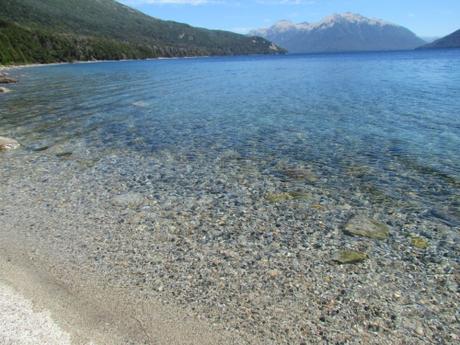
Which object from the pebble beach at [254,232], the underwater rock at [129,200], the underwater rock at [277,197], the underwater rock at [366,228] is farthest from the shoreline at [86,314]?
the underwater rock at [277,197]

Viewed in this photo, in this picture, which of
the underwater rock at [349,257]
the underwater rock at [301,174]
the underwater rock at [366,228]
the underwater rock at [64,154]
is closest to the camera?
the underwater rock at [349,257]

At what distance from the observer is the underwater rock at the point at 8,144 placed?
68.9ft

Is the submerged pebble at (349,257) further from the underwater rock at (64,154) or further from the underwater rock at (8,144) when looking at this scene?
the underwater rock at (8,144)

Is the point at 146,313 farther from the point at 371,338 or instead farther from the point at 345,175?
the point at 345,175

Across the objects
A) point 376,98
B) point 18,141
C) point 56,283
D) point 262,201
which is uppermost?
point 56,283

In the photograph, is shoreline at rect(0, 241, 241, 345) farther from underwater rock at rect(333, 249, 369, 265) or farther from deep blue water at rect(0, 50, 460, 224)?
deep blue water at rect(0, 50, 460, 224)

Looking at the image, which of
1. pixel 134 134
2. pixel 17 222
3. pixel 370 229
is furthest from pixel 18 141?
pixel 370 229

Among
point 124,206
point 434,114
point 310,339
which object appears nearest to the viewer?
point 310,339

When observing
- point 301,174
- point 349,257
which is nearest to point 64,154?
point 301,174

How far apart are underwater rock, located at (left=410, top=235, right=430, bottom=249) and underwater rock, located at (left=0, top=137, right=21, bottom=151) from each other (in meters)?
20.7

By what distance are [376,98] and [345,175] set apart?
1074 inches

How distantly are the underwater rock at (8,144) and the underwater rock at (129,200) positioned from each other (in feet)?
35.6

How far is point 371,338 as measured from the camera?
7191 mm

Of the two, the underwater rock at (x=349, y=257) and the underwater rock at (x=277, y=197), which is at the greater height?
the underwater rock at (x=349, y=257)
